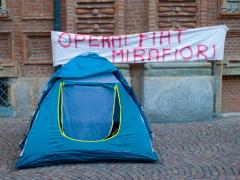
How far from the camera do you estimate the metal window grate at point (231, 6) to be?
8344mm

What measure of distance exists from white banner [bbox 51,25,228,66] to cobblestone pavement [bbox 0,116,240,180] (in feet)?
5.11

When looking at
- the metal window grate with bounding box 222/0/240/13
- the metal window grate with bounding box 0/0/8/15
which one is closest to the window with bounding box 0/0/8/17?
the metal window grate with bounding box 0/0/8/15

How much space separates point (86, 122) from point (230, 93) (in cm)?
448

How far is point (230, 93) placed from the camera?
8.72 m

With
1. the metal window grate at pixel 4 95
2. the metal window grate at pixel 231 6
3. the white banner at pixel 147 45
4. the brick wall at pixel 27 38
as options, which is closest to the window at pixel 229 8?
the metal window grate at pixel 231 6

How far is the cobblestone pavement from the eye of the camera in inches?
190

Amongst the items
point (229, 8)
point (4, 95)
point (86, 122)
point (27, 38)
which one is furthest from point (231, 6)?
point (4, 95)

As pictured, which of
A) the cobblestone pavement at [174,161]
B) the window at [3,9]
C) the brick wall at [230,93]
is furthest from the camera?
the brick wall at [230,93]

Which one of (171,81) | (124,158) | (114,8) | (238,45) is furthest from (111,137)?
(238,45)

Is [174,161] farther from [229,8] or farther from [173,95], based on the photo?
[229,8]

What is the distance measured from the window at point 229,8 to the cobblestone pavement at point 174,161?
2515 millimetres

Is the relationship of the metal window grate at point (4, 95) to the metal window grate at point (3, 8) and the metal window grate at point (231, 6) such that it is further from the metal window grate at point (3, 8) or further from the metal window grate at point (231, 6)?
the metal window grate at point (231, 6)

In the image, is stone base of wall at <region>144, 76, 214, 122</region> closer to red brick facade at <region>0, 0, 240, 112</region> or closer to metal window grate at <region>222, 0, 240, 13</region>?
red brick facade at <region>0, 0, 240, 112</region>

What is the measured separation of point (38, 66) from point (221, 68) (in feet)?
12.9
